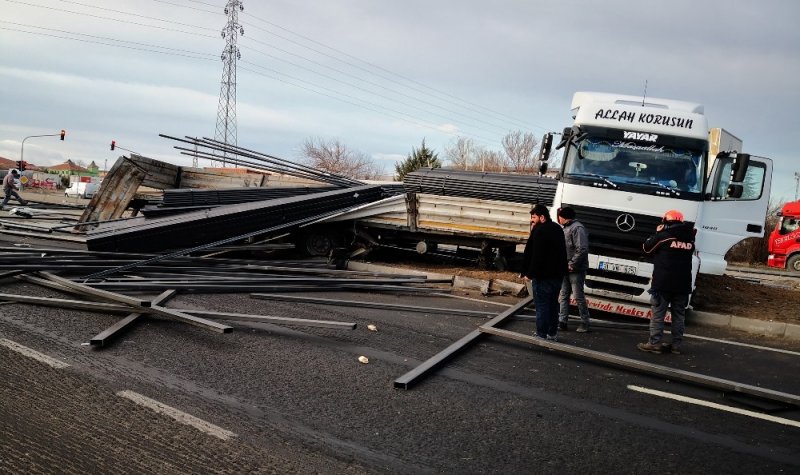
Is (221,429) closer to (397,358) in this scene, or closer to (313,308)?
(397,358)

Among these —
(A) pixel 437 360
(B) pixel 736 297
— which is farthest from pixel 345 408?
(B) pixel 736 297

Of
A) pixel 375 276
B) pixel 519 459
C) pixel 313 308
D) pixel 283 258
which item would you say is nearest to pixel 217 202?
pixel 283 258

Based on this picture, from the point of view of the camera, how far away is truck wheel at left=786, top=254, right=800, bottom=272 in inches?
1012

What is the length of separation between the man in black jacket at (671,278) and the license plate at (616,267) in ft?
5.11

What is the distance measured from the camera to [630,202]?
368 inches

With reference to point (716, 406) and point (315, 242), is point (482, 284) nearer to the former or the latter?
point (315, 242)

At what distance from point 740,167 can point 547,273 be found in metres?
3.98

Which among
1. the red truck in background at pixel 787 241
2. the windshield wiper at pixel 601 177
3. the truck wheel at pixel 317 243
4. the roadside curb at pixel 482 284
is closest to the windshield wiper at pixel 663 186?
the windshield wiper at pixel 601 177

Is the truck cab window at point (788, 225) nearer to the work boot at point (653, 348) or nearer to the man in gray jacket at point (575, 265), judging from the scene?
the man in gray jacket at point (575, 265)

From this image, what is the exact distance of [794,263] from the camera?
84.7ft

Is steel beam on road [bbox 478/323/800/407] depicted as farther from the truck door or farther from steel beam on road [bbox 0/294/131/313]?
steel beam on road [bbox 0/294/131/313]

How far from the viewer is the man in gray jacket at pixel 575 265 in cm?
848

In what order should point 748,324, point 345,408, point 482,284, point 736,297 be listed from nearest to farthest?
point 345,408 → point 748,324 → point 736,297 → point 482,284

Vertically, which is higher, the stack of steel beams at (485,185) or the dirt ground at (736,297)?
the stack of steel beams at (485,185)
